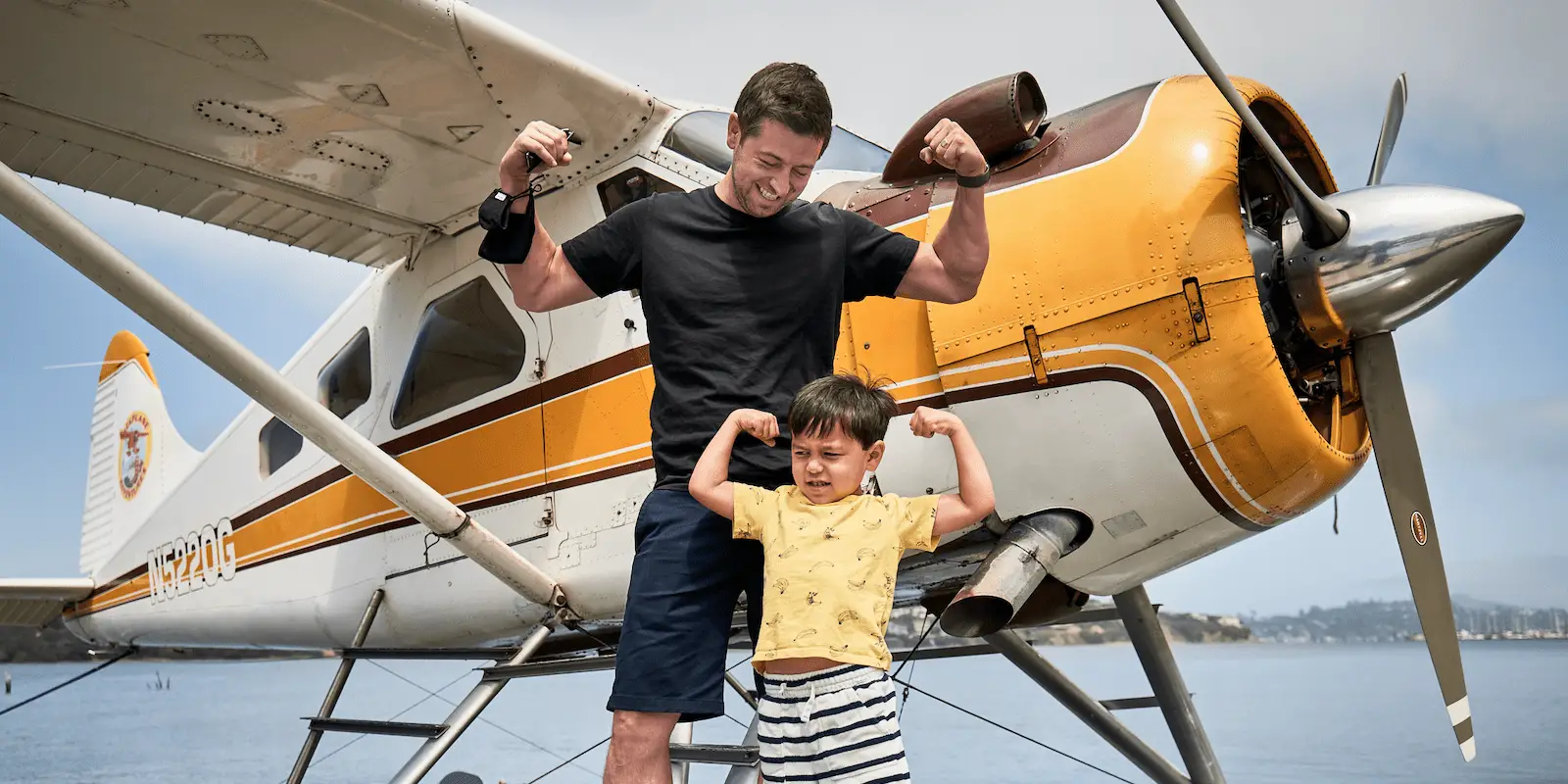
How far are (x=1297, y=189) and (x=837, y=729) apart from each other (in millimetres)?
1850

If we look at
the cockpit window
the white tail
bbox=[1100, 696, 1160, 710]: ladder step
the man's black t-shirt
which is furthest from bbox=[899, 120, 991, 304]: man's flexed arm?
the white tail

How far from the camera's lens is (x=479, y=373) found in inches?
164

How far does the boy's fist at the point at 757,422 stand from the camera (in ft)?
5.79

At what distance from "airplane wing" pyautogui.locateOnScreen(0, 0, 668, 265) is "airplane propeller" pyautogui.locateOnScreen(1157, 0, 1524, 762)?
6.92ft

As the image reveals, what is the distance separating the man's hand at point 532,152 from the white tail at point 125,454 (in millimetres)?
5876

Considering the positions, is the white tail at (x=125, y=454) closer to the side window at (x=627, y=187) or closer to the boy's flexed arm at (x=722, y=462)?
the side window at (x=627, y=187)

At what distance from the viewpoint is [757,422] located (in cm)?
177

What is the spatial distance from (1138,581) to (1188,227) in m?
1.16

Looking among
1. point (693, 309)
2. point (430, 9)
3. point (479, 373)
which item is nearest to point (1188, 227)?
point (693, 309)

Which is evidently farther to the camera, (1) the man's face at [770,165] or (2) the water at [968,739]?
(2) the water at [968,739]

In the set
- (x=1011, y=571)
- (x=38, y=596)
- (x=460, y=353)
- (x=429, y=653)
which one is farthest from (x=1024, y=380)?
(x=38, y=596)

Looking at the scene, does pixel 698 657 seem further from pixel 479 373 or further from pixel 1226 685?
pixel 1226 685

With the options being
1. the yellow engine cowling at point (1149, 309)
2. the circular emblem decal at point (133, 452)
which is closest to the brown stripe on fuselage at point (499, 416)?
the yellow engine cowling at point (1149, 309)

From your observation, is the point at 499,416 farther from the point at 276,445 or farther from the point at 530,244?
the point at 530,244
